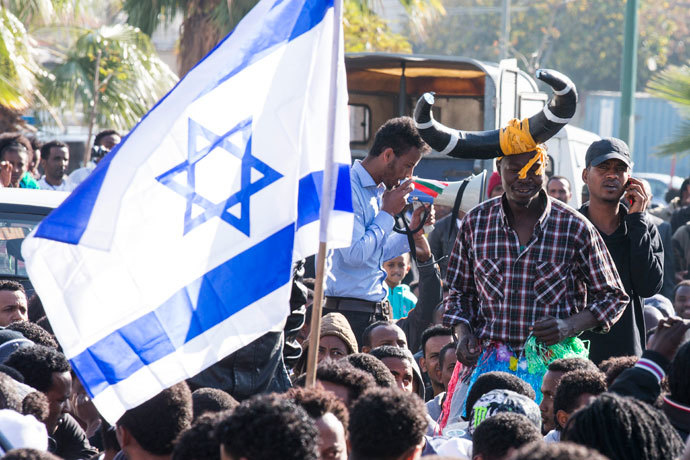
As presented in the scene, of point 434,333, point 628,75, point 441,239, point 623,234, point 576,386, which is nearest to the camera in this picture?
point 576,386

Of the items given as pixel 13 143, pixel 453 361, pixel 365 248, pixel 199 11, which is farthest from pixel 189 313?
pixel 199 11

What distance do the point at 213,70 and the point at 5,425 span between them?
5.08 feet

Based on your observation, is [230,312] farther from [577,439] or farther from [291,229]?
[577,439]

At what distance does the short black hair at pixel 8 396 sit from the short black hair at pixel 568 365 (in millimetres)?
2356

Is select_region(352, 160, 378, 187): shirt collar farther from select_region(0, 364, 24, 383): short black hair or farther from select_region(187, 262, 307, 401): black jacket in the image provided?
select_region(0, 364, 24, 383): short black hair

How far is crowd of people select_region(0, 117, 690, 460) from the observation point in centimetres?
342

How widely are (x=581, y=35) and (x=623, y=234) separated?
123 ft

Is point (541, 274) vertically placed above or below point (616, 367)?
above

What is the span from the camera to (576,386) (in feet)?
16.5

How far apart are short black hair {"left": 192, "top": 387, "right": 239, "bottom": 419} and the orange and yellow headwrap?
1748 millimetres

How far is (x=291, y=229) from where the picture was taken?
4.37 metres

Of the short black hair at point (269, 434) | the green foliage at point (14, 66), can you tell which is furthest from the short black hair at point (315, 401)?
the green foliage at point (14, 66)

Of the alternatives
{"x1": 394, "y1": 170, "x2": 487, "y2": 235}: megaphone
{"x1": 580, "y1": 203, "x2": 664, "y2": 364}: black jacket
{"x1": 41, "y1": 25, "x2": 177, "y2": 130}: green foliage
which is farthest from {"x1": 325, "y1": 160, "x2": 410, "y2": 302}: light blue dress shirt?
{"x1": 41, "y1": 25, "x2": 177, "y2": 130}: green foliage

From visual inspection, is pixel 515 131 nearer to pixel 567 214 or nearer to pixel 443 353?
pixel 567 214
